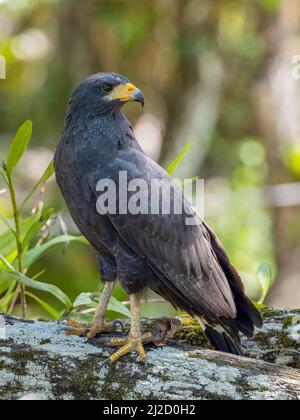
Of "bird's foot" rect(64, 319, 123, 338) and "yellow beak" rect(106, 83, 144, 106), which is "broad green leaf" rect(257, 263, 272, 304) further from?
"yellow beak" rect(106, 83, 144, 106)

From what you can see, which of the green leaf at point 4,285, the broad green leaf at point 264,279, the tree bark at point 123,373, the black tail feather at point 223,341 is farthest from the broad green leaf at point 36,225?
the broad green leaf at point 264,279

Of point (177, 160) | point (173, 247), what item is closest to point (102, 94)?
point (177, 160)

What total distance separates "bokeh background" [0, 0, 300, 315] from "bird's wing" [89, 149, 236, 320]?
4631 mm

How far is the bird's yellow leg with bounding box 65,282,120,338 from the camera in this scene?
12.7ft

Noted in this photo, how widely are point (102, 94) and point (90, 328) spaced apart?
1277 millimetres

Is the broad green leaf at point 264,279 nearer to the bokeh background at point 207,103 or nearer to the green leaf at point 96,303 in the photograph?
the green leaf at point 96,303

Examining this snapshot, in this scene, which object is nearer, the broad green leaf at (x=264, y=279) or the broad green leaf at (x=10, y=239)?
the broad green leaf at (x=10, y=239)

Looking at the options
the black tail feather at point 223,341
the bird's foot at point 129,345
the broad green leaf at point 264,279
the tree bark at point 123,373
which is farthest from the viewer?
the broad green leaf at point 264,279

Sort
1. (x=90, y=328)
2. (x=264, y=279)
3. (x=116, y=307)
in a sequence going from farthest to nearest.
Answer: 1. (x=264, y=279)
2. (x=116, y=307)
3. (x=90, y=328)

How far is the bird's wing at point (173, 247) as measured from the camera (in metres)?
3.79

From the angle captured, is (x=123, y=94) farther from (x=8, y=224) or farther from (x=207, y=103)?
(x=207, y=103)

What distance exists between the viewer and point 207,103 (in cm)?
1003

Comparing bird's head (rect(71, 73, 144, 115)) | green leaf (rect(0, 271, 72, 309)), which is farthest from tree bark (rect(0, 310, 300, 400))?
bird's head (rect(71, 73, 144, 115))
